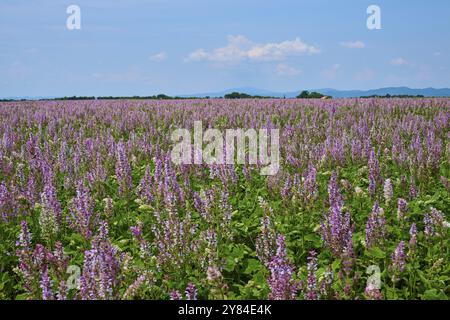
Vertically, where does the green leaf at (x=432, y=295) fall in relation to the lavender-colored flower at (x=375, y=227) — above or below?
below

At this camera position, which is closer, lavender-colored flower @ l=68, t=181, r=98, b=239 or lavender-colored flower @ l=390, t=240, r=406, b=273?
lavender-colored flower @ l=390, t=240, r=406, b=273

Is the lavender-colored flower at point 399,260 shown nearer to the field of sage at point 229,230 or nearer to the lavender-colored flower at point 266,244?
the field of sage at point 229,230

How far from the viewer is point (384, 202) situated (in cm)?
556

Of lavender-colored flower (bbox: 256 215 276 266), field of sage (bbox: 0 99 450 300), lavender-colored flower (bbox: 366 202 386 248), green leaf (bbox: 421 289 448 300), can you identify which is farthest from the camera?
lavender-colored flower (bbox: 366 202 386 248)

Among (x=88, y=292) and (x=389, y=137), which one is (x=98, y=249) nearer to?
(x=88, y=292)

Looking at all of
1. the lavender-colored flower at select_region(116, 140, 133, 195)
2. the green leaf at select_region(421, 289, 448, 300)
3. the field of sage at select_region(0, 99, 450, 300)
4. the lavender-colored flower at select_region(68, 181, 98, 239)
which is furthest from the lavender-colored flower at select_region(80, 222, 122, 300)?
the lavender-colored flower at select_region(116, 140, 133, 195)

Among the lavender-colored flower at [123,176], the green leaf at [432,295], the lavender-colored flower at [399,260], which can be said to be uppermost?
the lavender-colored flower at [123,176]

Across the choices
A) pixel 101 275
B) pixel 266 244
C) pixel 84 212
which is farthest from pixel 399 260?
pixel 84 212

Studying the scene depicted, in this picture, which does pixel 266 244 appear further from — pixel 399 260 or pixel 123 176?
pixel 123 176

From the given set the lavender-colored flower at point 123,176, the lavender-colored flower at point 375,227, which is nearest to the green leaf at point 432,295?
the lavender-colored flower at point 375,227

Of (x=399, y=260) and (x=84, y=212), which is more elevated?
(x=84, y=212)

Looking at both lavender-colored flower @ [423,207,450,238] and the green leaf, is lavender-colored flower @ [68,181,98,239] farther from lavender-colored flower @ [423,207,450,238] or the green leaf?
lavender-colored flower @ [423,207,450,238]
